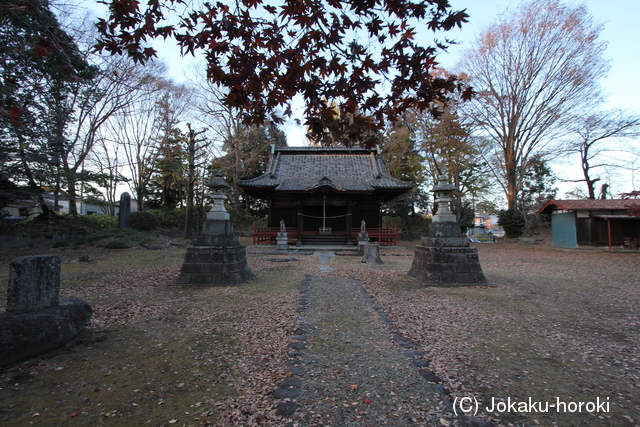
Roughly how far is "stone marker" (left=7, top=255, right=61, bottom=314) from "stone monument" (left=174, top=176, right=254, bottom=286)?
132 inches

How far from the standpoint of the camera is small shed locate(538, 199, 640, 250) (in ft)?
54.7

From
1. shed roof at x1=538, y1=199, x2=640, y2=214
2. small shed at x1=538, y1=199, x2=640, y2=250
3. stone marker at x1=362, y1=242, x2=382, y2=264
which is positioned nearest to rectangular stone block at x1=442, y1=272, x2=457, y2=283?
stone marker at x1=362, y1=242, x2=382, y2=264

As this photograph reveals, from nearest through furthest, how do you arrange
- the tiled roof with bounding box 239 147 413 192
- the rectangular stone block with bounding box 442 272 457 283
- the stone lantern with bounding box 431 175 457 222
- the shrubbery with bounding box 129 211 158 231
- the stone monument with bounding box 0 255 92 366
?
the stone monument with bounding box 0 255 92 366
the rectangular stone block with bounding box 442 272 457 283
the stone lantern with bounding box 431 175 457 222
the tiled roof with bounding box 239 147 413 192
the shrubbery with bounding box 129 211 158 231

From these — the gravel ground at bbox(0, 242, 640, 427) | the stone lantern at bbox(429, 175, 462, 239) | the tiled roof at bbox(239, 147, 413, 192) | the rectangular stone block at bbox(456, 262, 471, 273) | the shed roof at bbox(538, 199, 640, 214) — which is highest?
the tiled roof at bbox(239, 147, 413, 192)

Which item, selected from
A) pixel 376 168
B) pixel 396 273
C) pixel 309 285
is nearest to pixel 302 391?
pixel 309 285

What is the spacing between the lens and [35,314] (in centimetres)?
288

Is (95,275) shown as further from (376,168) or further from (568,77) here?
(568,77)

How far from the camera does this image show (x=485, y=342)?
3400 millimetres

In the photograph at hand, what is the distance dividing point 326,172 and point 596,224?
1556cm

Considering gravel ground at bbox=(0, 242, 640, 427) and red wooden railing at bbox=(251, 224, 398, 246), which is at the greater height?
red wooden railing at bbox=(251, 224, 398, 246)

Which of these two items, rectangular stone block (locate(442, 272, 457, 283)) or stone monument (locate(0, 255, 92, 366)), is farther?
rectangular stone block (locate(442, 272, 457, 283))

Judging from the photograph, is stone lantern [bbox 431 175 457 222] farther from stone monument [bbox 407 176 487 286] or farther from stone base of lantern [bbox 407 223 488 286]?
stone base of lantern [bbox 407 223 488 286]

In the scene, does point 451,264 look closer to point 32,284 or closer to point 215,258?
point 215,258

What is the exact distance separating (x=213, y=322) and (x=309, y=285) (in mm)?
2891
